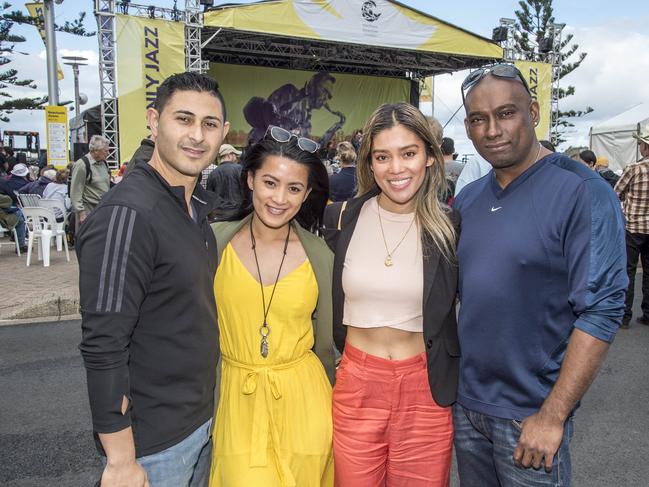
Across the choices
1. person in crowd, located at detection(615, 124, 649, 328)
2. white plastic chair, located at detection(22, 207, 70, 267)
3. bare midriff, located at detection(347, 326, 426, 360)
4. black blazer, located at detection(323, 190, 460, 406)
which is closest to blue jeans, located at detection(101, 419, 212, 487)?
bare midriff, located at detection(347, 326, 426, 360)

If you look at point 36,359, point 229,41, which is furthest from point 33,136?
point 36,359

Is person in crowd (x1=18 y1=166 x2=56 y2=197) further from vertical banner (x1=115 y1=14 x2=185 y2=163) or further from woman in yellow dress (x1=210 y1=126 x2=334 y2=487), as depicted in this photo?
woman in yellow dress (x1=210 y1=126 x2=334 y2=487)

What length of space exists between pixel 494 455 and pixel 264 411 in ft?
2.94

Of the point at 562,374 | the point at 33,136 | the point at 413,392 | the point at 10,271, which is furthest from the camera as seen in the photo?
the point at 33,136

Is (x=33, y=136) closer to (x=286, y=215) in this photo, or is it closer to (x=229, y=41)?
(x=229, y=41)

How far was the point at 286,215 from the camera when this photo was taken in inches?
94.8

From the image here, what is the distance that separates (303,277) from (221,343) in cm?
44

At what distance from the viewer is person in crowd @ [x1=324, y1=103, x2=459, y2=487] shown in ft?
7.23

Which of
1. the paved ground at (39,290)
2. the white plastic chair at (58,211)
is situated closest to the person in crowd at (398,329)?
the paved ground at (39,290)

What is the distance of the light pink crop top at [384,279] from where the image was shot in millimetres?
2260

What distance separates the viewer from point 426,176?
246 centimetres

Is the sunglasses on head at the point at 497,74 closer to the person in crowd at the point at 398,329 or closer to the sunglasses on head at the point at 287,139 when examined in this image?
the person in crowd at the point at 398,329

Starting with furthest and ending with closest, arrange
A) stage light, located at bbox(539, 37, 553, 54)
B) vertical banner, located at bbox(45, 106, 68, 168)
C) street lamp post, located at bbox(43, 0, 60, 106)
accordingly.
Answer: stage light, located at bbox(539, 37, 553, 54) < street lamp post, located at bbox(43, 0, 60, 106) < vertical banner, located at bbox(45, 106, 68, 168)

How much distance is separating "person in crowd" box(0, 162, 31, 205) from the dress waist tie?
11468 mm
